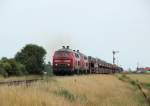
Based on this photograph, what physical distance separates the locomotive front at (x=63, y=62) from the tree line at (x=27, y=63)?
32.9ft

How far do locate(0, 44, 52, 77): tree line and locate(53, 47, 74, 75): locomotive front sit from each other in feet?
32.9

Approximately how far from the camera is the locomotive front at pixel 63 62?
41.1 meters

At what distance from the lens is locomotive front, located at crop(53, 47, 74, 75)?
41094mm

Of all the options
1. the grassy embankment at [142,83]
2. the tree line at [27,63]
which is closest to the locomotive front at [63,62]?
the grassy embankment at [142,83]

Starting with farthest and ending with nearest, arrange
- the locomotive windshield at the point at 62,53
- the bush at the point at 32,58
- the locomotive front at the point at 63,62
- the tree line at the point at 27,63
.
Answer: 1. the bush at the point at 32,58
2. the tree line at the point at 27,63
3. the locomotive windshield at the point at 62,53
4. the locomotive front at the point at 63,62

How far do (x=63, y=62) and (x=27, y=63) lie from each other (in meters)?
30.2

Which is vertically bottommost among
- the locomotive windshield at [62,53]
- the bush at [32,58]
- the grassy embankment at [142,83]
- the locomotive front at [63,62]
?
the grassy embankment at [142,83]

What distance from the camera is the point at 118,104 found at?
21484mm

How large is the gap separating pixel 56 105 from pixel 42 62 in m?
59.4

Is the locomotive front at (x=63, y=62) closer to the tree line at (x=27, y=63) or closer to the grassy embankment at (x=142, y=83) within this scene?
the grassy embankment at (x=142, y=83)

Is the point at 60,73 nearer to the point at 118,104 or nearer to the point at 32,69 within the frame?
the point at 118,104

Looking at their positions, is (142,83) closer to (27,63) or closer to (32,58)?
(27,63)

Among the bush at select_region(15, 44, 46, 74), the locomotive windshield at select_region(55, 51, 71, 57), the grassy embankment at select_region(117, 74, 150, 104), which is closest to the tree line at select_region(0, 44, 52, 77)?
the bush at select_region(15, 44, 46, 74)

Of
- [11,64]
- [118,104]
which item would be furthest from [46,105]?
[11,64]
